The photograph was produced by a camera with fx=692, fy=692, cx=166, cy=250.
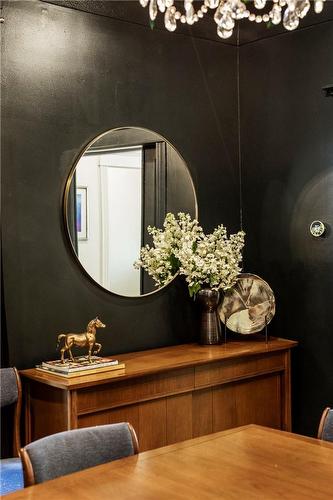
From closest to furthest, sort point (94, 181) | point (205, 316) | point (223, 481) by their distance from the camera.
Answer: point (223, 481) → point (94, 181) → point (205, 316)

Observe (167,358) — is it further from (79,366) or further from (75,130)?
(75,130)

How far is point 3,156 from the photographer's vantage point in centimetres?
364

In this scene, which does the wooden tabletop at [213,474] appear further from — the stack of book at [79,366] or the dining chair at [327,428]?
the stack of book at [79,366]

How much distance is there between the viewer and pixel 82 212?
397 cm

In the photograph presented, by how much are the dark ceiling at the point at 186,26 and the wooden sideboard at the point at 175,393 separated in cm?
204

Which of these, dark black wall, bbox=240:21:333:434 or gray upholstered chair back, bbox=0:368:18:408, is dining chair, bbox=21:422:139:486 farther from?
dark black wall, bbox=240:21:333:434

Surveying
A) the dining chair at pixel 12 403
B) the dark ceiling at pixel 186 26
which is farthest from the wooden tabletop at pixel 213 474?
the dark ceiling at pixel 186 26

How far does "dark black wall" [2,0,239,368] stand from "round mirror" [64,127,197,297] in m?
0.07

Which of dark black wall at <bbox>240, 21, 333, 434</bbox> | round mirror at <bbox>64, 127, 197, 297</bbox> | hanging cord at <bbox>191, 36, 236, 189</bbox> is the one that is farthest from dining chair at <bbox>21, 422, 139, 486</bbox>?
hanging cord at <bbox>191, 36, 236, 189</bbox>

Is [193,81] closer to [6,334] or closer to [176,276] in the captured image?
[176,276]

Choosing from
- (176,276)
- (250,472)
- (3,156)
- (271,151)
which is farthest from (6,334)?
(271,151)

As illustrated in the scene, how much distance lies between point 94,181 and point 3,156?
0.58m

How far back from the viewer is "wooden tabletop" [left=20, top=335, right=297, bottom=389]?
11.3 feet

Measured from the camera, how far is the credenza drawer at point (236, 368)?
3.97 metres
